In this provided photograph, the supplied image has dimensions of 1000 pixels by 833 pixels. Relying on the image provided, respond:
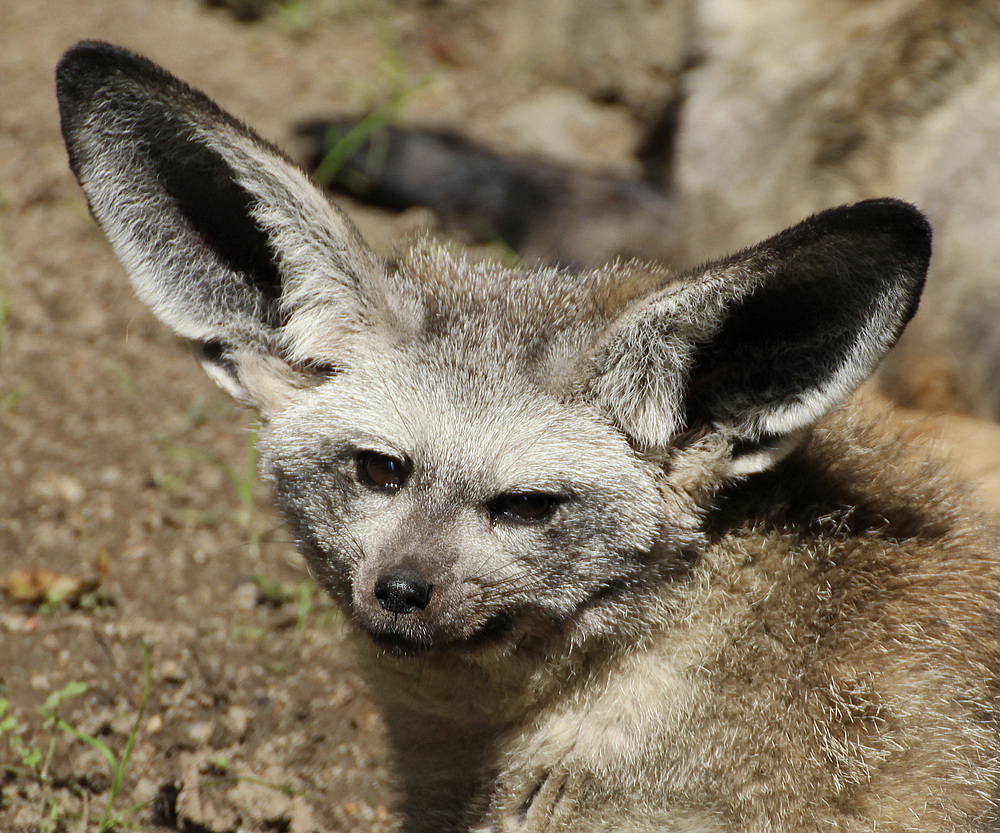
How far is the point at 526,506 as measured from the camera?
2.97 metres

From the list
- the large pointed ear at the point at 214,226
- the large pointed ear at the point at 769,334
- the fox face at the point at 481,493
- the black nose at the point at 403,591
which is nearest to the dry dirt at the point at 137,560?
the large pointed ear at the point at 214,226

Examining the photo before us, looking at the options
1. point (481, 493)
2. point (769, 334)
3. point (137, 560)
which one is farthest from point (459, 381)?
point (137, 560)

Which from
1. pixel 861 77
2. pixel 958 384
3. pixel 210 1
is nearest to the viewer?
pixel 958 384

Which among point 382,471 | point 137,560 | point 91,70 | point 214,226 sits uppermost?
point 91,70

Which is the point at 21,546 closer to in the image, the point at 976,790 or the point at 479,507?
the point at 479,507

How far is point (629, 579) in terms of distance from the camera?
9.81ft

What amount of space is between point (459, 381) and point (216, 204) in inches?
34.9

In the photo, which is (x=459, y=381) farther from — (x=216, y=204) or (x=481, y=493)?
(x=216, y=204)

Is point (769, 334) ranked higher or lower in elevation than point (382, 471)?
higher

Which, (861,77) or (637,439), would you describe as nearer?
(637,439)

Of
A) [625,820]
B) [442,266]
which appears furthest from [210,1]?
[625,820]

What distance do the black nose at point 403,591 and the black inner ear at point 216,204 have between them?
96cm

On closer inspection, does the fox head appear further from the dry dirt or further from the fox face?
the dry dirt

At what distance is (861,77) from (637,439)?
3.87 metres
